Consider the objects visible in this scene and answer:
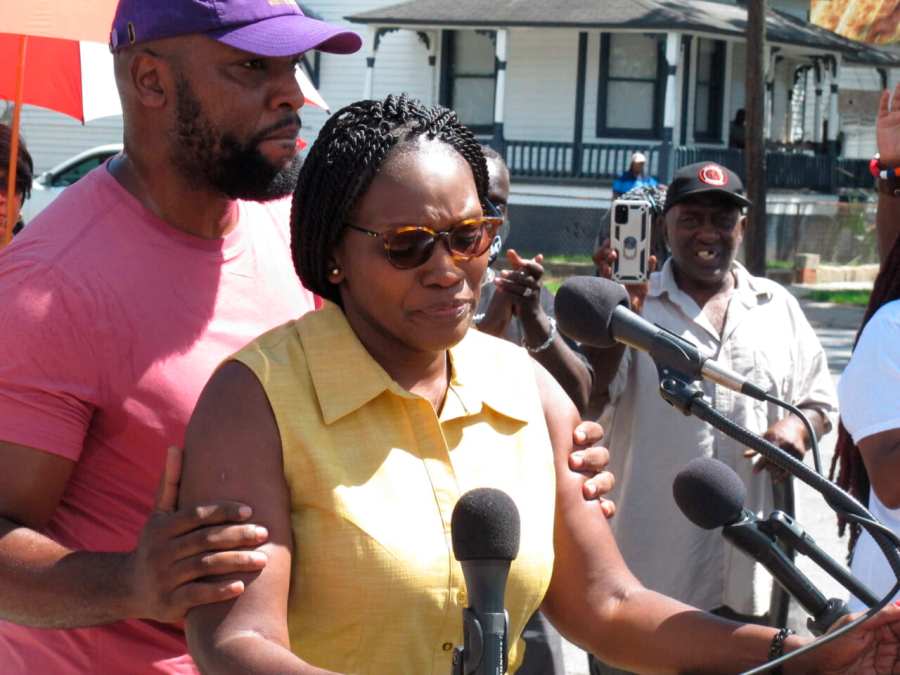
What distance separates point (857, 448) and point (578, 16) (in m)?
25.6

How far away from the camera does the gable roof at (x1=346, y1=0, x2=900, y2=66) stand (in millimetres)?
28875

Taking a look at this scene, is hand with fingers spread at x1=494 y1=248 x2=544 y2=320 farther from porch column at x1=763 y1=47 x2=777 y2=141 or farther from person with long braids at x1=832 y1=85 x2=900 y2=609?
porch column at x1=763 y1=47 x2=777 y2=141

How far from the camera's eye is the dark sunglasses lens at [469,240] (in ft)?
8.25

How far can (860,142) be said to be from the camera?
37125mm

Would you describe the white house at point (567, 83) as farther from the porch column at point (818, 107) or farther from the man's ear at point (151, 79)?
the man's ear at point (151, 79)

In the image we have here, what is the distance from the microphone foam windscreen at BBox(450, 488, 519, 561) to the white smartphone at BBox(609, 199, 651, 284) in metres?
3.91

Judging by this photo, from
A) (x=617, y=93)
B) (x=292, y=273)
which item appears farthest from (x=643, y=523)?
(x=617, y=93)

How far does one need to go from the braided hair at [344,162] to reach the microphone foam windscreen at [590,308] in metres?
0.27

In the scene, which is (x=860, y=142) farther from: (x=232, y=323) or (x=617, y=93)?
(x=232, y=323)

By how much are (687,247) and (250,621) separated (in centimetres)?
397

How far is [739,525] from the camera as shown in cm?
227

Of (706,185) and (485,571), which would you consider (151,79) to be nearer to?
(485,571)

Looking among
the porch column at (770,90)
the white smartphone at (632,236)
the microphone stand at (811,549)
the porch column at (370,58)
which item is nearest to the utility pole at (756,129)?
the porch column at (370,58)

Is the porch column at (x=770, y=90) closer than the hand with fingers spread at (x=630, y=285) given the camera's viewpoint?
No
